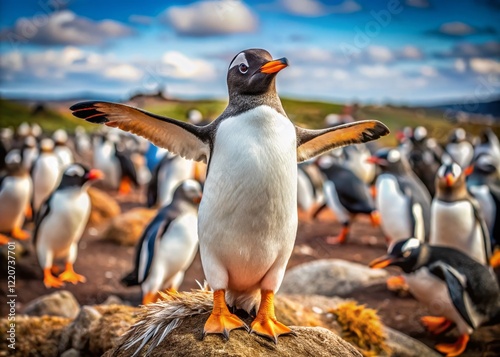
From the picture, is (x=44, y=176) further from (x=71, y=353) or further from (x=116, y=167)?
(x=71, y=353)

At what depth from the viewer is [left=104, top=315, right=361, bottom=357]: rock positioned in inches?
98.0

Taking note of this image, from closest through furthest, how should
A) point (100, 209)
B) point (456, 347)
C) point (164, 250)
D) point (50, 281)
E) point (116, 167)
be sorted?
point (456, 347) → point (164, 250) → point (50, 281) → point (100, 209) → point (116, 167)

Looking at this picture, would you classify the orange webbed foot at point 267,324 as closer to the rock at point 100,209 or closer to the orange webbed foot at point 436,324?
the orange webbed foot at point 436,324

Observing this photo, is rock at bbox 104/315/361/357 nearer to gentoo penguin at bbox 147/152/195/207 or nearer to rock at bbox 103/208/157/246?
rock at bbox 103/208/157/246

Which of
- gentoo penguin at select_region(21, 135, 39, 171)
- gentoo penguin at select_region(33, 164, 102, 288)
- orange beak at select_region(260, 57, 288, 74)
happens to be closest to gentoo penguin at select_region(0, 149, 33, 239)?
gentoo penguin at select_region(33, 164, 102, 288)

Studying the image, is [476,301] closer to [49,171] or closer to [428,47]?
[49,171]

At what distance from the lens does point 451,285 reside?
4.62m

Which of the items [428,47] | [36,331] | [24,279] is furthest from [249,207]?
[428,47]

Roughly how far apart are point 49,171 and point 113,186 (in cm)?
472

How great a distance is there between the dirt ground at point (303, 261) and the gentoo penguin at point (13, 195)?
70 cm

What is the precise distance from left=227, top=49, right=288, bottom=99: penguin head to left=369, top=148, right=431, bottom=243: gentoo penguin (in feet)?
17.2

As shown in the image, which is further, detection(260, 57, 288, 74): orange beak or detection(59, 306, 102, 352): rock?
detection(59, 306, 102, 352): rock

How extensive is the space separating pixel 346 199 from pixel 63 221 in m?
4.35

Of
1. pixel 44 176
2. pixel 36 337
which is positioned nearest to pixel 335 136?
pixel 36 337
